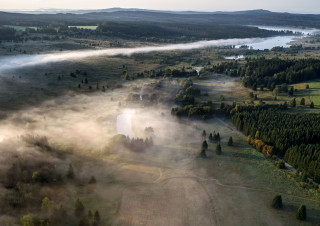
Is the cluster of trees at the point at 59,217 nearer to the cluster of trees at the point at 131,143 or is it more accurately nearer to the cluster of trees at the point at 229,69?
the cluster of trees at the point at 131,143

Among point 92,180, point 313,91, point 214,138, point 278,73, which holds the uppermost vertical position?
point 278,73

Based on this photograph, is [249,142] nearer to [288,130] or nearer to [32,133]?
[288,130]

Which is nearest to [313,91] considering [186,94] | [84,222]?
[186,94]

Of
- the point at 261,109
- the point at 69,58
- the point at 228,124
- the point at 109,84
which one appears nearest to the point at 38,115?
the point at 109,84

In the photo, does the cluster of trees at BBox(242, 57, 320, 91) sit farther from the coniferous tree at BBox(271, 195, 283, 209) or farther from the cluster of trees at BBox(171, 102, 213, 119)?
the coniferous tree at BBox(271, 195, 283, 209)

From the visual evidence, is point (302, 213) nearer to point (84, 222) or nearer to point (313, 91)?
point (84, 222)

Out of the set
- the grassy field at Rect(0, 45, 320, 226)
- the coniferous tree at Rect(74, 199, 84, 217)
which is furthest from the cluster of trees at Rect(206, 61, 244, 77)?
the coniferous tree at Rect(74, 199, 84, 217)

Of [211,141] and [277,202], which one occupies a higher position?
[211,141]
